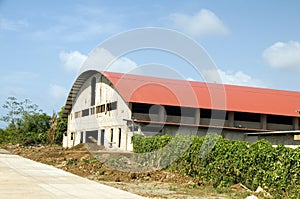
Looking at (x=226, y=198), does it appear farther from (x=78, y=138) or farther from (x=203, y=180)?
(x=78, y=138)

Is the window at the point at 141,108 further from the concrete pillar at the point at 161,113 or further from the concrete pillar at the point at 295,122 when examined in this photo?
the concrete pillar at the point at 295,122

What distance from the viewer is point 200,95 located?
3378 centimetres

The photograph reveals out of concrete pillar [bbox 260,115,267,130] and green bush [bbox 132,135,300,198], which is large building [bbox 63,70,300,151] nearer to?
concrete pillar [bbox 260,115,267,130]

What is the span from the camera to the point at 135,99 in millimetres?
30125

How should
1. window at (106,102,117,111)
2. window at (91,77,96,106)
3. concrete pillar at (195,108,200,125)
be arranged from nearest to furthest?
concrete pillar at (195,108,200,125) < window at (106,102,117,111) < window at (91,77,96,106)

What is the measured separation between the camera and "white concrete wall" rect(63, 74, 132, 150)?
30.6m

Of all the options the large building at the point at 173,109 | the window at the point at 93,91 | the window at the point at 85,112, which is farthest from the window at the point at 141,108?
the window at the point at 85,112

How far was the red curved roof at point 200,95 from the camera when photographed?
31.2m

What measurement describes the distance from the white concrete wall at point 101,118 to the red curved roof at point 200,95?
111 centimetres

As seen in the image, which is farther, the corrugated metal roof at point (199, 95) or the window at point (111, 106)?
the window at point (111, 106)

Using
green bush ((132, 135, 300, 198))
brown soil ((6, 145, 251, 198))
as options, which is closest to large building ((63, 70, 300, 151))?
brown soil ((6, 145, 251, 198))

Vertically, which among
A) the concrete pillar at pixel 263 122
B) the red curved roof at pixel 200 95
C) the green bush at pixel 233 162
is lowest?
the green bush at pixel 233 162

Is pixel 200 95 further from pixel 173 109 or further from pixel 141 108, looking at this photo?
pixel 141 108

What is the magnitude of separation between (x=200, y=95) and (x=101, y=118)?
326 inches
